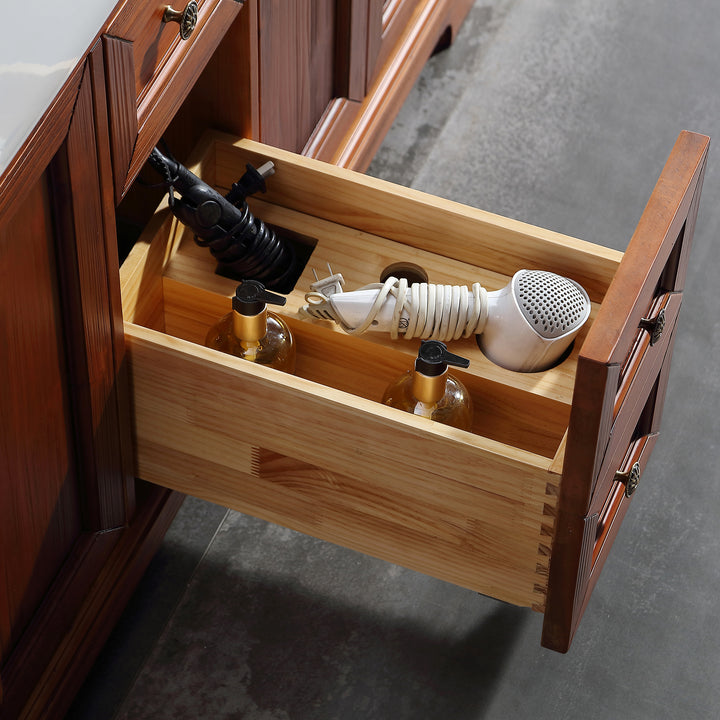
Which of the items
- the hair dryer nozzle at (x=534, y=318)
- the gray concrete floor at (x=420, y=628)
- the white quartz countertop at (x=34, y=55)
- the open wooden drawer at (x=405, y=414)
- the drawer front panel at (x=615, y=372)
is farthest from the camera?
the gray concrete floor at (x=420, y=628)

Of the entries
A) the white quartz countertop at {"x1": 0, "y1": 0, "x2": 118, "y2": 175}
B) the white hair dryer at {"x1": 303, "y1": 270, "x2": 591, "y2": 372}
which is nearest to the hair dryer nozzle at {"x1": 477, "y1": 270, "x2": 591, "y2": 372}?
the white hair dryer at {"x1": 303, "y1": 270, "x2": 591, "y2": 372}

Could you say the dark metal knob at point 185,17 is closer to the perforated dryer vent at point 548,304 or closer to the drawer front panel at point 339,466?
the drawer front panel at point 339,466

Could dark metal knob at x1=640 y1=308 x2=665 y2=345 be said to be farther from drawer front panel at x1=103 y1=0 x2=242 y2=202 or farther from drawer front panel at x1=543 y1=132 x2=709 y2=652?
drawer front panel at x1=103 y1=0 x2=242 y2=202

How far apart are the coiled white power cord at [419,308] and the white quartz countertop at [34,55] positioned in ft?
1.33

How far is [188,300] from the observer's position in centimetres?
125

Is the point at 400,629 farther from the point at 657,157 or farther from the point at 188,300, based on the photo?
the point at 657,157

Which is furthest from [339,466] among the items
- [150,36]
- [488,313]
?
[150,36]

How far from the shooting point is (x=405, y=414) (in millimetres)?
1051

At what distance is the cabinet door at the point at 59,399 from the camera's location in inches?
36.4

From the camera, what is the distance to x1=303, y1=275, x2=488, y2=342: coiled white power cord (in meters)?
1.16

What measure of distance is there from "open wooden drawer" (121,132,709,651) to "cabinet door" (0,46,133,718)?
6 centimetres

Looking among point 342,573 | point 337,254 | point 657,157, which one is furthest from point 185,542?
point 657,157

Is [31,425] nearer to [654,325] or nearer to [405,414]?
[405,414]

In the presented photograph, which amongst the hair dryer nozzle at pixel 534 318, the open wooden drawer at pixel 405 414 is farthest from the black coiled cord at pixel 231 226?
the hair dryer nozzle at pixel 534 318
